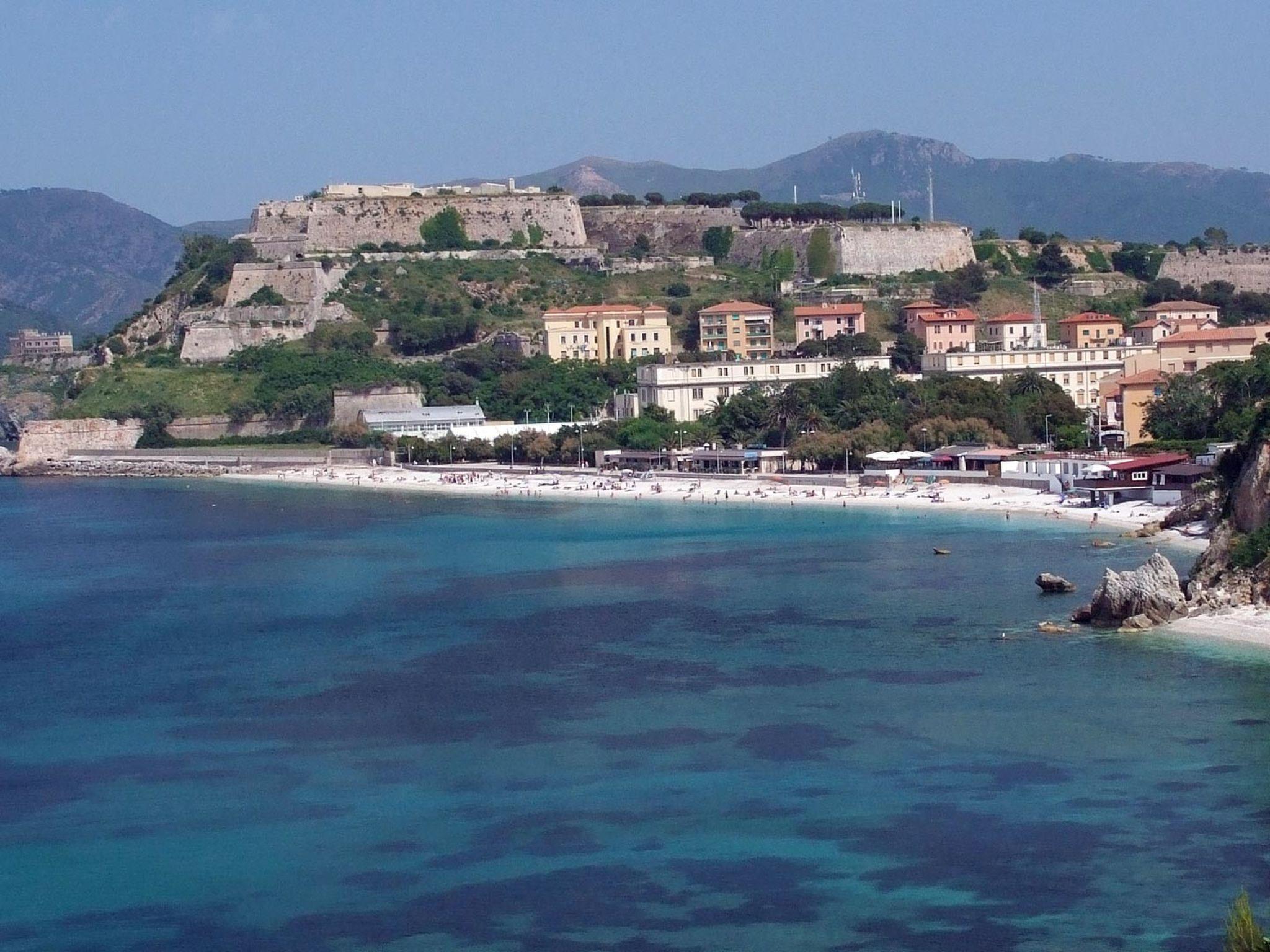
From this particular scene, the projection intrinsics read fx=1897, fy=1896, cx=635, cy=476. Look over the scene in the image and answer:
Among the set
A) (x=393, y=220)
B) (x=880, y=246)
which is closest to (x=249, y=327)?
(x=393, y=220)

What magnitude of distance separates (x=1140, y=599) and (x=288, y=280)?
40.1 metres

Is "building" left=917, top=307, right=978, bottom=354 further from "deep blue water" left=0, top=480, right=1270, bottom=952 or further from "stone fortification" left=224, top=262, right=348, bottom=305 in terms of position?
"deep blue water" left=0, top=480, right=1270, bottom=952

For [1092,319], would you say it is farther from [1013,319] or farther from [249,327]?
[249,327]

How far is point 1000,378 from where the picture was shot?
46094mm

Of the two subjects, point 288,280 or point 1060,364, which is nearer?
point 1060,364

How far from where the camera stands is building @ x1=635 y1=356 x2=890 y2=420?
47.1 meters

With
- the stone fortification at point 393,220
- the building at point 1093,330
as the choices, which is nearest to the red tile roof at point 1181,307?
the building at point 1093,330

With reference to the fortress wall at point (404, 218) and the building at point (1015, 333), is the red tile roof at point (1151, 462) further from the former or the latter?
the fortress wall at point (404, 218)

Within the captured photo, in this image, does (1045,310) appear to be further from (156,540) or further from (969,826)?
(969,826)

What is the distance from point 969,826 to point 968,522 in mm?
19020

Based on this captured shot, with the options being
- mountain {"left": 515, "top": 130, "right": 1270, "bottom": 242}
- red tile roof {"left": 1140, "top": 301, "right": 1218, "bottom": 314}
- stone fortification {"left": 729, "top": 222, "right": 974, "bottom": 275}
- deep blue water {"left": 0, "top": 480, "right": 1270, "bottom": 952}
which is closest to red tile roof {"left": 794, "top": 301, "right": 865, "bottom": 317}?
stone fortification {"left": 729, "top": 222, "right": 974, "bottom": 275}

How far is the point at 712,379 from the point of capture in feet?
156

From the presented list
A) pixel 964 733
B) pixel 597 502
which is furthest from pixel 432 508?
pixel 964 733

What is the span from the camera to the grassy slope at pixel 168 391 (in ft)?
173
